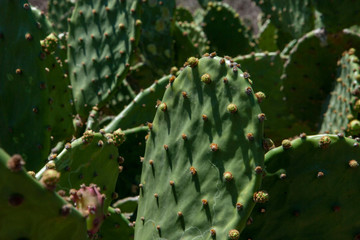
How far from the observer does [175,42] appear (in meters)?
2.81

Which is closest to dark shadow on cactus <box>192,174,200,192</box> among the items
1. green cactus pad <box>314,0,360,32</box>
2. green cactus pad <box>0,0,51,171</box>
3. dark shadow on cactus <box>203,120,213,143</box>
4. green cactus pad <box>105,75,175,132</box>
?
dark shadow on cactus <box>203,120,213,143</box>

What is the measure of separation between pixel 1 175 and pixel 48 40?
87cm

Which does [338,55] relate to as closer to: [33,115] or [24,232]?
[33,115]

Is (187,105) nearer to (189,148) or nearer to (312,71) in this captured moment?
(189,148)

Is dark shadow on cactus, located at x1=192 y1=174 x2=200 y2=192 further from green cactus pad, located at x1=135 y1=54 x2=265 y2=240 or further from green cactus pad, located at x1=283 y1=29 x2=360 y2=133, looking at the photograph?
green cactus pad, located at x1=283 y1=29 x2=360 y2=133

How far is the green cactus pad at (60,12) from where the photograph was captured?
2961 millimetres

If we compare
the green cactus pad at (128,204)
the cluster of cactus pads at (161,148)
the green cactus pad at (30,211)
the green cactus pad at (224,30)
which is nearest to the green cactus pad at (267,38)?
the green cactus pad at (224,30)

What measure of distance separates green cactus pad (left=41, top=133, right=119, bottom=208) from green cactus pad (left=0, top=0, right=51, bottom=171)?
0.17 m

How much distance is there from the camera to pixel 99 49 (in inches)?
83.1

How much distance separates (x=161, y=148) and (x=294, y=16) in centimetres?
196

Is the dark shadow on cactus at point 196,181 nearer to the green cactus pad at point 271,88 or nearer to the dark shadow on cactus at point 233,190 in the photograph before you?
the dark shadow on cactus at point 233,190

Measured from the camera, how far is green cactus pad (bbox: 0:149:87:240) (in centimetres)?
72

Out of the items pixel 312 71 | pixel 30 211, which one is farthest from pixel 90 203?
pixel 312 71

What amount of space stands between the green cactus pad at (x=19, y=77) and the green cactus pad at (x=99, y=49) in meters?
0.65
